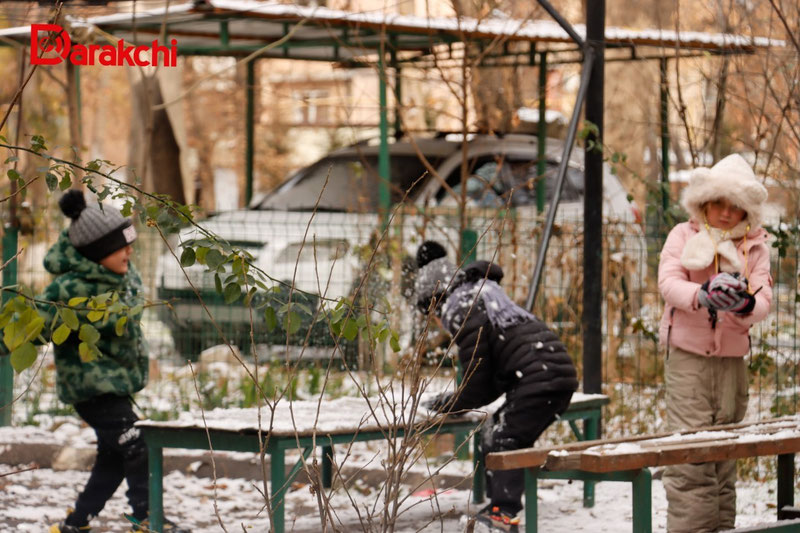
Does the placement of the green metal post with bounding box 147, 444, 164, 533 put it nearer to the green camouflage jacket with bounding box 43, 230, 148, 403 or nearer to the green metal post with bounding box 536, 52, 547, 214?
the green camouflage jacket with bounding box 43, 230, 148, 403

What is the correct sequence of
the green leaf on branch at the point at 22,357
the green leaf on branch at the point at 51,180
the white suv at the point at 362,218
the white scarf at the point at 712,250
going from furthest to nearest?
the white suv at the point at 362,218 < the white scarf at the point at 712,250 < the green leaf on branch at the point at 51,180 < the green leaf on branch at the point at 22,357

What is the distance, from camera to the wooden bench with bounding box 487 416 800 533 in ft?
12.4

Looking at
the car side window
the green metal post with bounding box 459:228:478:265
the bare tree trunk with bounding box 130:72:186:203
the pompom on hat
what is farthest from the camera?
the bare tree trunk with bounding box 130:72:186:203

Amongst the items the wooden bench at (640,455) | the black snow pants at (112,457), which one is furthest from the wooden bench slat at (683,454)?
the black snow pants at (112,457)

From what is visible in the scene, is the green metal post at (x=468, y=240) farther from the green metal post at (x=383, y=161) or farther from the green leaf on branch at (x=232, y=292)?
the green leaf on branch at (x=232, y=292)

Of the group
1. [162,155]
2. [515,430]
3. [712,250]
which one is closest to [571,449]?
[515,430]

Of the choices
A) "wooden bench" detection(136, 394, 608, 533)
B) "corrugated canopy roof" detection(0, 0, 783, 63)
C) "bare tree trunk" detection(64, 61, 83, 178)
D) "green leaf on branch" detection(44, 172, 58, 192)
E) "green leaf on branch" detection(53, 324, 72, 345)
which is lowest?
"wooden bench" detection(136, 394, 608, 533)

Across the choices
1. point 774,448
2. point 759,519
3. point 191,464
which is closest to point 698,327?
point 774,448

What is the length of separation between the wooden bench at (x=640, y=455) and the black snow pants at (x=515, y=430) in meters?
0.56

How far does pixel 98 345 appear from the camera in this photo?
16.9 ft

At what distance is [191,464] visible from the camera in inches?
271

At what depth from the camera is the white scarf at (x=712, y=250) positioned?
4.80 metres

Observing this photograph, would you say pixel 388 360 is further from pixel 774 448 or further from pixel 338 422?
pixel 774 448

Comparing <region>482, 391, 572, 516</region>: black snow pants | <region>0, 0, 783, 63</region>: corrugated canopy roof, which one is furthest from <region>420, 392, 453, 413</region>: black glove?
<region>0, 0, 783, 63</region>: corrugated canopy roof
